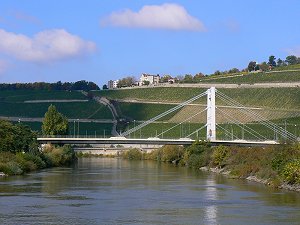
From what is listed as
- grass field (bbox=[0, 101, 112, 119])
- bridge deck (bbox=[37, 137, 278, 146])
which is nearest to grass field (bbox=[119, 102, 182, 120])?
grass field (bbox=[0, 101, 112, 119])

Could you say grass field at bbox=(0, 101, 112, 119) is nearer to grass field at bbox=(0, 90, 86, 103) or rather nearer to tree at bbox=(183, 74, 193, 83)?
grass field at bbox=(0, 90, 86, 103)

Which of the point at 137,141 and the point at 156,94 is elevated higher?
the point at 156,94

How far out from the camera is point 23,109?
106 meters

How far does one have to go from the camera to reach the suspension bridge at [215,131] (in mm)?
60656

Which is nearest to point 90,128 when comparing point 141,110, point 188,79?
point 141,110

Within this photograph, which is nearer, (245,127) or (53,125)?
(53,125)

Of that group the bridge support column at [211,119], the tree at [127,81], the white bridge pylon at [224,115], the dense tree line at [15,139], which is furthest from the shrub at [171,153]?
the tree at [127,81]

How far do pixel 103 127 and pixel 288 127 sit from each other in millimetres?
28408

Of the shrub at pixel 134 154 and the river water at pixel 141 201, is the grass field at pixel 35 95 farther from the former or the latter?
the river water at pixel 141 201

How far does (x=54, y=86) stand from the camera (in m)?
127

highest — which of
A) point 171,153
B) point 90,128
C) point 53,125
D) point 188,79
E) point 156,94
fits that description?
point 188,79

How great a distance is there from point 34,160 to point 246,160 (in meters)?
15.2

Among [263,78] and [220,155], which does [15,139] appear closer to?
[220,155]

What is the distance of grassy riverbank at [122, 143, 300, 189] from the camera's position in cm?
3878
